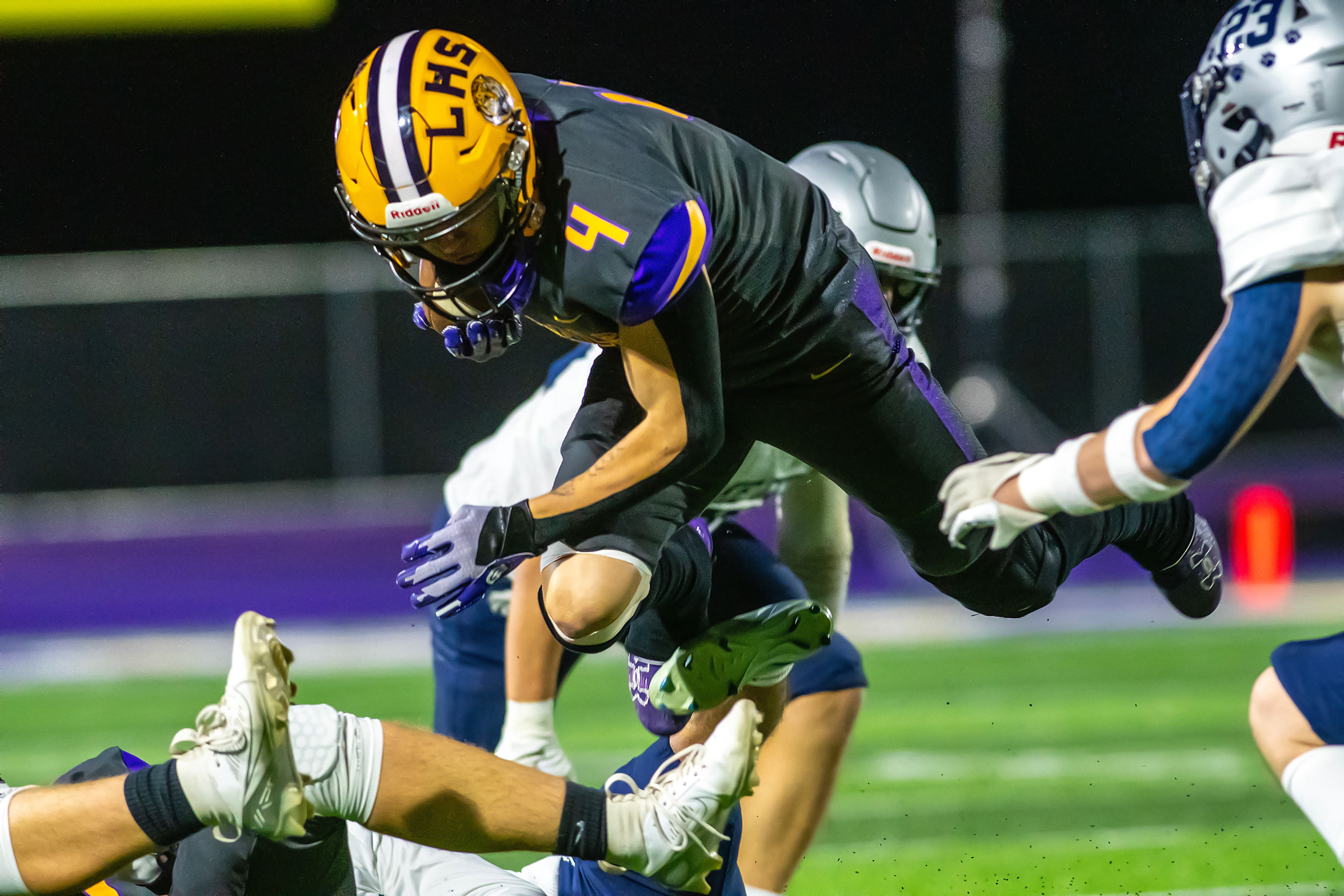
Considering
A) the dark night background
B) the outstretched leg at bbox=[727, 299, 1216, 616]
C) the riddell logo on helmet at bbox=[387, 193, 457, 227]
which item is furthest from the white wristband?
the dark night background

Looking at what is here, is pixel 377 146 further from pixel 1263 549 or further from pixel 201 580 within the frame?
pixel 1263 549

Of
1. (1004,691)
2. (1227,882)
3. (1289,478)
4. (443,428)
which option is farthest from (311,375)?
(1227,882)

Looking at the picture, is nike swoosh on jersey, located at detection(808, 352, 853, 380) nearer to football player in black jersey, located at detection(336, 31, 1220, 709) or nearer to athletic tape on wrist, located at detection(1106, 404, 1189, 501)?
football player in black jersey, located at detection(336, 31, 1220, 709)

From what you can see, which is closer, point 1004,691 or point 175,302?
point 1004,691

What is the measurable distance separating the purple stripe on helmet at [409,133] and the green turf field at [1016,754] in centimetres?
218

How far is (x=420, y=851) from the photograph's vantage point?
111 inches

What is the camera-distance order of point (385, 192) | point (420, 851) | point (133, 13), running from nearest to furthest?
point (385, 192), point (420, 851), point (133, 13)

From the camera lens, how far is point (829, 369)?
3.00 meters

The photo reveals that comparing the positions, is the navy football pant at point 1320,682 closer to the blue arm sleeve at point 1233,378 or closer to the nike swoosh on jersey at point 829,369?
the blue arm sleeve at point 1233,378

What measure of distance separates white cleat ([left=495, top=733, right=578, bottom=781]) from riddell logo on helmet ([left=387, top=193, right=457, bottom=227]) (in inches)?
62.1

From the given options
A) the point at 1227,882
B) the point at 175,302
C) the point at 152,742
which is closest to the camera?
the point at 1227,882

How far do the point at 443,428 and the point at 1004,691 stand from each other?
567 cm

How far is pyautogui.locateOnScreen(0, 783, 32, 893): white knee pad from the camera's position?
7.79 feet

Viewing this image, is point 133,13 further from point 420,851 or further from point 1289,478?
point 1289,478
